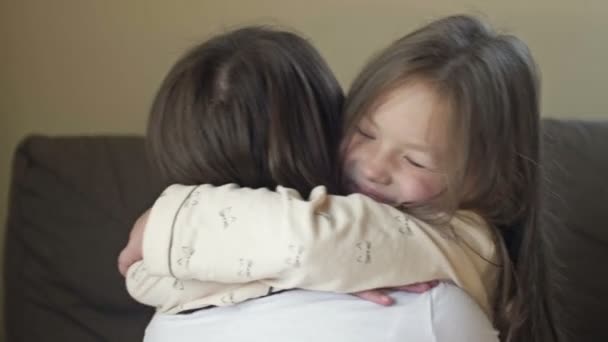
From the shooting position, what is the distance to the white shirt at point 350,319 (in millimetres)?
854

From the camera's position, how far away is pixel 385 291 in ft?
2.90

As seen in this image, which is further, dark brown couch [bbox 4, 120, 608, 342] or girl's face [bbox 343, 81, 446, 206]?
dark brown couch [bbox 4, 120, 608, 342]

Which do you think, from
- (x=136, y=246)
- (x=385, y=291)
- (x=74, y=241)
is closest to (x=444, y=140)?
(x=385, y=291)

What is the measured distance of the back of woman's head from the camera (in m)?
0.94

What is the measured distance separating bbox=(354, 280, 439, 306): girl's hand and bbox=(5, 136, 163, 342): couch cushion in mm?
625

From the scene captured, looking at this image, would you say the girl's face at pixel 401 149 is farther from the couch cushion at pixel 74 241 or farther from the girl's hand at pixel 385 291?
the couch cushion at pixel 74 241

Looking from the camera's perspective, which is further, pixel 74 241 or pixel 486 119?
pixel 74 241

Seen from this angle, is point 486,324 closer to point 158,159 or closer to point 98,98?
point 158,159

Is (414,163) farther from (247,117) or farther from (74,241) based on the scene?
(74,241)

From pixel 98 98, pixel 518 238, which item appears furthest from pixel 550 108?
pixel 98 98

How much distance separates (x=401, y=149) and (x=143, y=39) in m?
0.85

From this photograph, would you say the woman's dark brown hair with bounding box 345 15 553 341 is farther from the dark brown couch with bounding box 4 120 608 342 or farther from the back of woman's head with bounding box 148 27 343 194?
the dark brown couch with bounding box 4 120 608 342

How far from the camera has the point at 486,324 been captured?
91cm

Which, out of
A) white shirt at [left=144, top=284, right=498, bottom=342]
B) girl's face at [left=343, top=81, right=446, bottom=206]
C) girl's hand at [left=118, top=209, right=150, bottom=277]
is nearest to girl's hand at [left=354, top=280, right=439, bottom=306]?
white shirt at [left=144, top=284, right=498, bottom=342]
